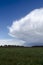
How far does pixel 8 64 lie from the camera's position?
1161 inches

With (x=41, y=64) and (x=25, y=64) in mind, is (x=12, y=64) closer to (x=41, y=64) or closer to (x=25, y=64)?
(x=25, y=64)

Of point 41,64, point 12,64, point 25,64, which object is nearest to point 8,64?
point 12,64

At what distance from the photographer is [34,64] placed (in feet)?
94.4

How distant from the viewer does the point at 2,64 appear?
29094mm

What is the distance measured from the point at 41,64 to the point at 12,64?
4.33 m

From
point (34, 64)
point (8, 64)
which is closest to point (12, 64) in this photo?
point (8, 64)

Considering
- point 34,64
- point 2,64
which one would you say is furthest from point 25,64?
point 2,64

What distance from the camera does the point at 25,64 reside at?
93.6 ft

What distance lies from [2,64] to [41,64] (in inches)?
219

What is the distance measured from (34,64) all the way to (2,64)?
15.0ft

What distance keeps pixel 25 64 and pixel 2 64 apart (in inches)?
131

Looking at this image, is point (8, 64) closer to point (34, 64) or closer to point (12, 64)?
point (12, 64)

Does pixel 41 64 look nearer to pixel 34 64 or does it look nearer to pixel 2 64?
pixel 34 64

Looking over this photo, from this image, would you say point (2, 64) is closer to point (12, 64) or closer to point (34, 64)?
point (12, 64)
